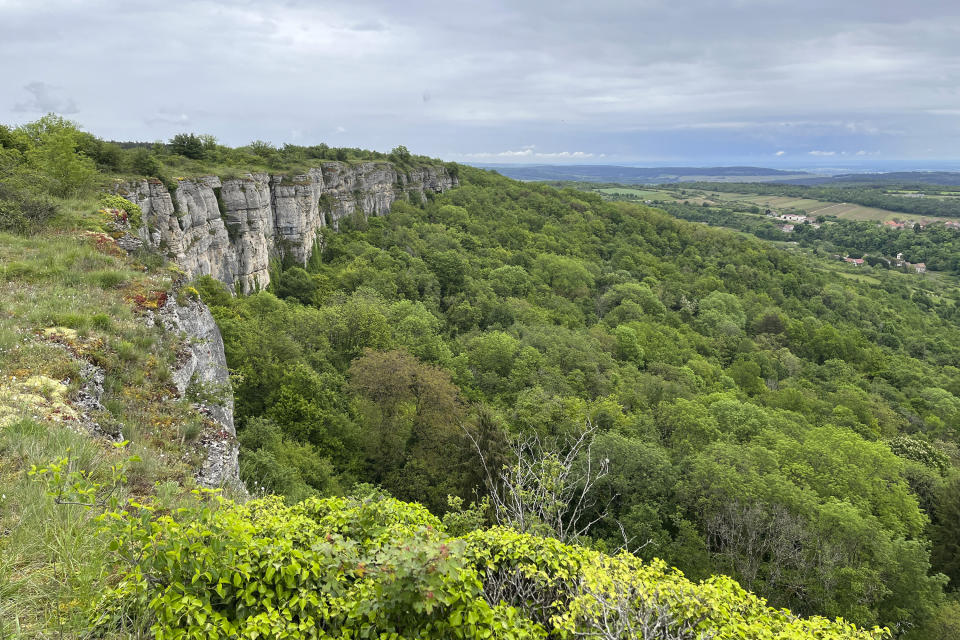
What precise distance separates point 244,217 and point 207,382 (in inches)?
953

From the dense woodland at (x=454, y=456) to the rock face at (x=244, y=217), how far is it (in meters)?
2.24

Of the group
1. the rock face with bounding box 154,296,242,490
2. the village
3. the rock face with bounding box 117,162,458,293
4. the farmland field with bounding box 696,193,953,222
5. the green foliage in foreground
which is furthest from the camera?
the farmland field with bounding box 696,193,953,222

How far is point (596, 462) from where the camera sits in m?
21.2

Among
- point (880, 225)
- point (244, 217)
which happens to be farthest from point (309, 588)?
point (880, 225)

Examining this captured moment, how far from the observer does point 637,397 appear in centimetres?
3328

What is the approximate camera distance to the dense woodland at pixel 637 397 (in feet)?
59.2

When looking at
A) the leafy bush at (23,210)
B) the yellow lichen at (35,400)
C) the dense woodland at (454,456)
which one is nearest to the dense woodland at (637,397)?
the dense woodland at (454,456)

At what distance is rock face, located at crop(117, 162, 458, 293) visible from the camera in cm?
2330

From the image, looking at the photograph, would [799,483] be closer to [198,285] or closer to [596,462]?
[596,462]

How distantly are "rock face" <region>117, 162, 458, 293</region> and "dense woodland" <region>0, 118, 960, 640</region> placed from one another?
2.24m

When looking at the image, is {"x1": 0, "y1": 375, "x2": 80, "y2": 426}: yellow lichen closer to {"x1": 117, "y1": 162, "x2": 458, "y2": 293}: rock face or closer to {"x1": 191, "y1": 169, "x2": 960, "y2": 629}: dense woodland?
{"x1": 191, "y1": 169, "x2": 960, "y2": 629}: dense woodland

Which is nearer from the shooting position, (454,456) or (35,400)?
(35,400)

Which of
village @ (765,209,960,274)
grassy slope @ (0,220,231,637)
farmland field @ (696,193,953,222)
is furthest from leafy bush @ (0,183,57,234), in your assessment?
farmland field @ (696,193,953,222)

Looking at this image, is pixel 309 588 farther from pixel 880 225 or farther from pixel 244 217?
pixel 880 225
